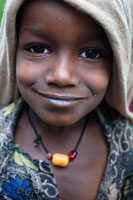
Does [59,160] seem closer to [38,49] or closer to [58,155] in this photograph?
[58,155]

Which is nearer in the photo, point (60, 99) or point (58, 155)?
point (60, 99)

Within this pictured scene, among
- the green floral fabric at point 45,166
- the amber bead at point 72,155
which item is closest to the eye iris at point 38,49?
the green floral fabric at point 45,166

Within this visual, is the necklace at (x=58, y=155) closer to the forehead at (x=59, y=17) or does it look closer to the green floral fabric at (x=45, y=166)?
the green floral fabric at (x=45, y=166)

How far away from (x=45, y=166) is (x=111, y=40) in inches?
17.5

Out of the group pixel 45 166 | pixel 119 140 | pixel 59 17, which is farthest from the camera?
pixel 119 140

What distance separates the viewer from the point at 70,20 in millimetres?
634

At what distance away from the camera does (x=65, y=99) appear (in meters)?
0.70

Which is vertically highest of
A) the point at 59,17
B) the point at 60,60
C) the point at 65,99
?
the point at 59,17

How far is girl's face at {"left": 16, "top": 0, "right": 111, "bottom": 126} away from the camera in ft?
2.10

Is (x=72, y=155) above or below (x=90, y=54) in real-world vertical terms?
below

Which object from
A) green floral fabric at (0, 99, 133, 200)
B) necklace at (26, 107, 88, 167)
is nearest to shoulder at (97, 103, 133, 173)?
green floral fabric at (0, 99, 133, 200)

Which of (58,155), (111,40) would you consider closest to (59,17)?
(111,40)

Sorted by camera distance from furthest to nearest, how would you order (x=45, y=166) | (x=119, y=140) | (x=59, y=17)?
1. (x=119, y=140)
2. (x=45, y=166)
3. (x=59, y=17)

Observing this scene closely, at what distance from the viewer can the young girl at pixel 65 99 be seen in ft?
2.15
